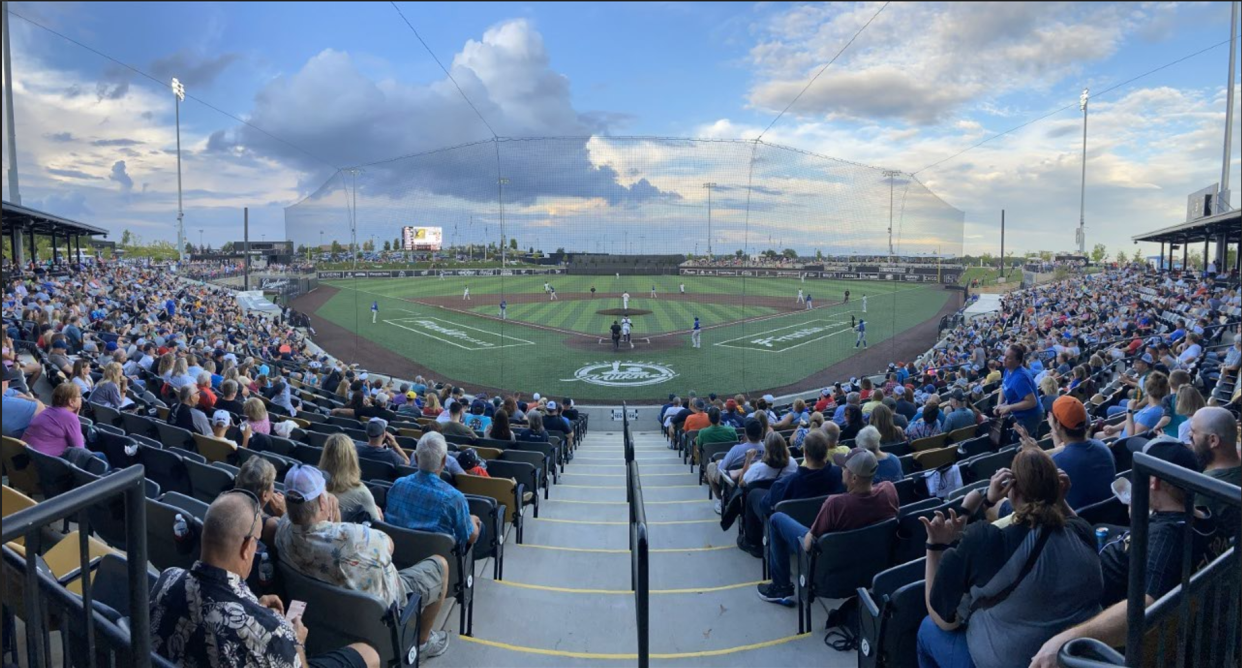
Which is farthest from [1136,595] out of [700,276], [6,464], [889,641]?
[700,276]

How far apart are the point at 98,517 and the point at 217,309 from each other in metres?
26.1

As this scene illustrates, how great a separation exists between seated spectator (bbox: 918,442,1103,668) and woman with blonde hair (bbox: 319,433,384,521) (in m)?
3.72

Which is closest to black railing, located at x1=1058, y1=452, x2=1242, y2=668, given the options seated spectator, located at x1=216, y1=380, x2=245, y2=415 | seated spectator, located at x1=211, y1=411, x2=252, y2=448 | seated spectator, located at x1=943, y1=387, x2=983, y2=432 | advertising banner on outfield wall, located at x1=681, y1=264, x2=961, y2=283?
seated spectator, located at x1=943, y1=387, x2=983, y2=432

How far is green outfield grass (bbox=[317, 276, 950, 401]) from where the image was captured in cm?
2291

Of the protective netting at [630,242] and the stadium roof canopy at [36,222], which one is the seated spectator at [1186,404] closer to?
the protective netting at [630,242]

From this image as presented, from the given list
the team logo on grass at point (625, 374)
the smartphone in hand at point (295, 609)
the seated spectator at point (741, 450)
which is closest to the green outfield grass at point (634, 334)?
the team logo on grass at point (625, 374)

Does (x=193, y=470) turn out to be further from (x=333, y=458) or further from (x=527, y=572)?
(x=527, y=572)

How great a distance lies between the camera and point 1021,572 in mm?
3279

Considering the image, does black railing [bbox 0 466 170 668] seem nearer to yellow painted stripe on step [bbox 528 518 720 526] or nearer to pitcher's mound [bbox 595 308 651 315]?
yellow painted stripe on step [bbox 528 518 720 526]

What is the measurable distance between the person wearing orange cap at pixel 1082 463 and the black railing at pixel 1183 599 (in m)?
2.15

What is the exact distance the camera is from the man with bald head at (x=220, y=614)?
3.09m

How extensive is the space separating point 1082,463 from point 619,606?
11.1ft

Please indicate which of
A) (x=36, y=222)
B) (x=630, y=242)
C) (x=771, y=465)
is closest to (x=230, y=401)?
(x=771, y=465)

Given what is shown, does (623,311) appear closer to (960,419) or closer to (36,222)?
(36,222)
